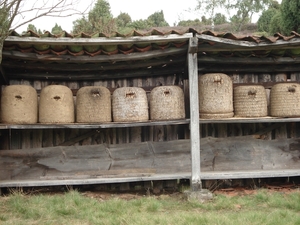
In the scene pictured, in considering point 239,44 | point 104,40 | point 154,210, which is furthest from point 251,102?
point 104,40

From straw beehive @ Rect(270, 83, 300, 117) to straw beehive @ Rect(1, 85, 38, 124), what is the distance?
437cm

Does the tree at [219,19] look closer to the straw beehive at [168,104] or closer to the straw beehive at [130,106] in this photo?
the straw beehive at [168,104]

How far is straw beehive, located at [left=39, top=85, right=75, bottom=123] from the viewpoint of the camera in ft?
18.0

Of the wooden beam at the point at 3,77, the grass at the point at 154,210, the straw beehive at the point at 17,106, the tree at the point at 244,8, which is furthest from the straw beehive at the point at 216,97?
the tree at the point at 244,8

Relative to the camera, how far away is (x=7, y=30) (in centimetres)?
395

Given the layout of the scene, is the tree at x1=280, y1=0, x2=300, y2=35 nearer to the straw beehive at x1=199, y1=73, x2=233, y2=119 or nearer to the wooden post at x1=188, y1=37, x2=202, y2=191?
the straw beehive at x1=199, y1=73, x2=233, y2=119

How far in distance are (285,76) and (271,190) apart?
2.35m

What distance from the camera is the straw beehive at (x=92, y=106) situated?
5.58 m

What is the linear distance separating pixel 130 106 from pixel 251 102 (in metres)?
2.14

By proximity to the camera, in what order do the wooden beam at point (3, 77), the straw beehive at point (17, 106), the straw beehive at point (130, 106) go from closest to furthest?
the straw beehive at point (17, 106)
the straw beehive at point (130, 106)
the wooden beam at point (3, 77)

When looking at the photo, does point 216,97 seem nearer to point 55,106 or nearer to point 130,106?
point 130,106

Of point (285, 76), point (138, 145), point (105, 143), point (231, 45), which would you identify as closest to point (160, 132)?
point (138, 145)

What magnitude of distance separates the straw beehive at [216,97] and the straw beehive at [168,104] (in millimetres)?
391

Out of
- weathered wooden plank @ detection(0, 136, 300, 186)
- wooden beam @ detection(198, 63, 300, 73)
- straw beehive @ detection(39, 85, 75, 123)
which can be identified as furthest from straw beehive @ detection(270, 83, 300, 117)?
straw beehive @ detection(39, 85, 75, 123)
